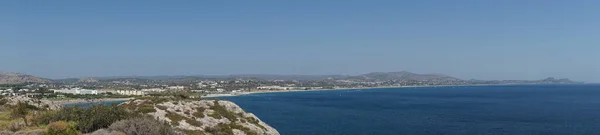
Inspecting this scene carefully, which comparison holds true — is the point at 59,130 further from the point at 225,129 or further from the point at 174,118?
the point at 225,129

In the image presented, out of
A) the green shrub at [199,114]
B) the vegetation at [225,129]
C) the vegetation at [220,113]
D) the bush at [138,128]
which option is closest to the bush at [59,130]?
the bush at [138,128]

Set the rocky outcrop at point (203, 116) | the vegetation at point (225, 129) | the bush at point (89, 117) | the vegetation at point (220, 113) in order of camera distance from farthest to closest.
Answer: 1. the vegetation at point (220, 113)
2. the rocky outcrop at point (203, 116)
3. the vegetation at point (225, 129)
4. the bush at point (89, 117)

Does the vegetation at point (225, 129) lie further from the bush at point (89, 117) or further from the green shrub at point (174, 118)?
the bush at point (89, 117)

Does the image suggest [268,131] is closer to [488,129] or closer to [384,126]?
[384,126]

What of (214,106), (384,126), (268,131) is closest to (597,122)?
(384,126)

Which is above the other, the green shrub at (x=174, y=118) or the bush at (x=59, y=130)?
the bush at (x=59, y=130)

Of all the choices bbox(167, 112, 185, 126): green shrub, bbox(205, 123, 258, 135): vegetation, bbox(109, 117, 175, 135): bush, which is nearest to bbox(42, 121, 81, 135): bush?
bbox(109, 117, 175, 135): bush

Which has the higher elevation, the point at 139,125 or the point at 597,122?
the point at 139,125

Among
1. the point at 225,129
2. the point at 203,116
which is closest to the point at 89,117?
the point at 225,129
